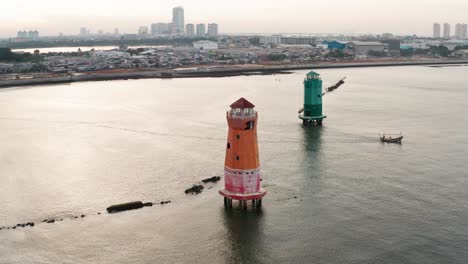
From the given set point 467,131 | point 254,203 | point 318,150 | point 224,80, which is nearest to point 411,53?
point 224,80

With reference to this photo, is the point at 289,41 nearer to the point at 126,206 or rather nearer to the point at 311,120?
the point at 311,120

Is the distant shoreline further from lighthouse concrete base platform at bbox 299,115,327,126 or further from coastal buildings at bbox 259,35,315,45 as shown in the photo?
coastal buildings at bbox 259,35,315,45

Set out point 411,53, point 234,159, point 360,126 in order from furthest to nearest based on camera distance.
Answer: point 411,53, point 360,126, point 234,159

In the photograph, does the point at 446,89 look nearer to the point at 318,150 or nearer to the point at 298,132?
the point at 298,132

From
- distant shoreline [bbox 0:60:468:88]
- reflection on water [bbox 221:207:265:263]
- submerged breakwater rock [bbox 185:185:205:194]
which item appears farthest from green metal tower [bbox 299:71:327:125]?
distant shoreline [bbox 0:60:468:88]

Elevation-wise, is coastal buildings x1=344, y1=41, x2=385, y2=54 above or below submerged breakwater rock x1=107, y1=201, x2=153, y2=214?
above

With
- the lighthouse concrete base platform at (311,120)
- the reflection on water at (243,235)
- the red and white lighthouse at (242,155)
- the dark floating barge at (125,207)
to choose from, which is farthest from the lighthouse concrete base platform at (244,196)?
the lighthouse concrete base platform at (311,120)

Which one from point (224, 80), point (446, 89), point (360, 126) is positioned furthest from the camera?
point (224, 80)
